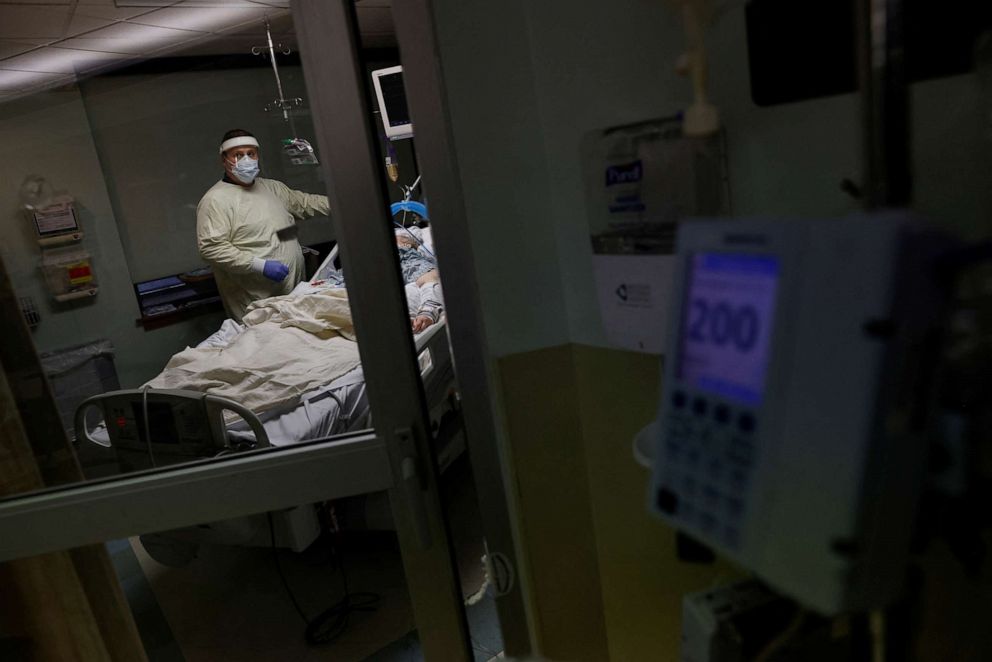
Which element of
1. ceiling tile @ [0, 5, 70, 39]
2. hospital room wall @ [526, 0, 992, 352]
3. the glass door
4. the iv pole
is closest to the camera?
hospital room wall @ [526, 0, 992, 352]

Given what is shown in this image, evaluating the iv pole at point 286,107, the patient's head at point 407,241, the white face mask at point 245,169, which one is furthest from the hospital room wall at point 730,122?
the patient's head at point 407,241

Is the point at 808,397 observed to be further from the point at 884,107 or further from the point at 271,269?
the point at 271,269

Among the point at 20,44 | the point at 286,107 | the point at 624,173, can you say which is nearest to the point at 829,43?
the point at 624,173

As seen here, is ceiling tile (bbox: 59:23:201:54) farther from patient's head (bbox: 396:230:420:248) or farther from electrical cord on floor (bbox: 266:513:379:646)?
electrical cord on floor (bbox: 266:513:379:646)

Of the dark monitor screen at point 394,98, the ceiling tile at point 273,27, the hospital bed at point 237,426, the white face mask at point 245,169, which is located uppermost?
the ceiling tile at point 273,27

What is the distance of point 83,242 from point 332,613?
1640 millimetres

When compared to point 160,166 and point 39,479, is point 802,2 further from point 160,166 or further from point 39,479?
point 160,166

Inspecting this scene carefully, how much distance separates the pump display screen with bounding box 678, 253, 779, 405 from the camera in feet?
1.63

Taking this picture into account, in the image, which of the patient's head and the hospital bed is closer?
the hospital bed

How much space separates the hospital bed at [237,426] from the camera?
1860 mm

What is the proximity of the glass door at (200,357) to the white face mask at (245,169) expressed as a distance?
1.4 inches

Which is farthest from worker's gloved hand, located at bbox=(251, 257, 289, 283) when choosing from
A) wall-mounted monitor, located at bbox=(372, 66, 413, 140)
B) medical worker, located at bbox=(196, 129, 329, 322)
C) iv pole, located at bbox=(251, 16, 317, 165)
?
wall-mounted monitor, located at bbox=(372, 66, 413, 140)

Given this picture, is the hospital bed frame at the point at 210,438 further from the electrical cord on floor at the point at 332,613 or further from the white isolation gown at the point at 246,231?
→ the white isolation gown at the point at 246,231

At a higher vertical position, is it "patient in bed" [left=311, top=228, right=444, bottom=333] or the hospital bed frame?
"patient in bed" [left=311, top=228, right=444, bottom=333]
